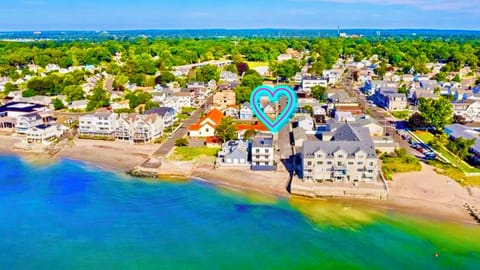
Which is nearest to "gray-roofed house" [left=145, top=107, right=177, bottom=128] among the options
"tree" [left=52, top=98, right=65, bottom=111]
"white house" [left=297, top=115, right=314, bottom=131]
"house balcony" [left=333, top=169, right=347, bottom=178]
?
"white house" [left=297, top=115, right=314, bottom=131]

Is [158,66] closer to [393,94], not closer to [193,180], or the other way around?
[393,94]

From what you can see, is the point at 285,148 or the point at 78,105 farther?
the point at 78,105

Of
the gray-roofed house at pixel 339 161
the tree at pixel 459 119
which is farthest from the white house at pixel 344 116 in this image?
the gray-roofed house at pixel 339 161

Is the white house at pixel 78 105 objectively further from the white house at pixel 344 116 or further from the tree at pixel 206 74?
the white house at pixel 344 116

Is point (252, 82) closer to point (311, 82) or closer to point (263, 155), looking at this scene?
point (311, 82)

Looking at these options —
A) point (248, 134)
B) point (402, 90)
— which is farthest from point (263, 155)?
point (402, 90)

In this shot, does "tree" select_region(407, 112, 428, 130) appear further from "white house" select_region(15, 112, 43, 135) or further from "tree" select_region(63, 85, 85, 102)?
"tree" select_region(63, 85, 85, 102)
